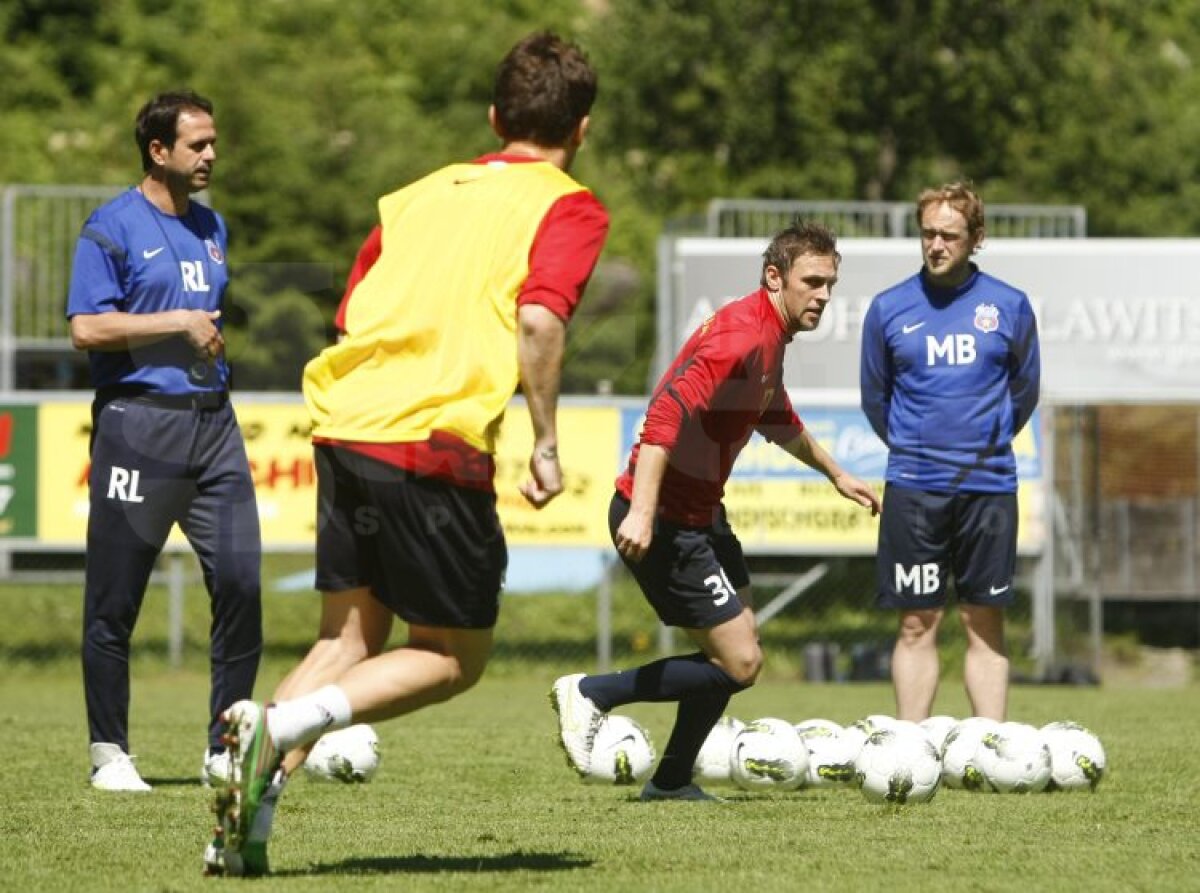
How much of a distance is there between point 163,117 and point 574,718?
8.70 ft

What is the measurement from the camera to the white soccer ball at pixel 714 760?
8.30m

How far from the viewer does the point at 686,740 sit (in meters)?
8.00

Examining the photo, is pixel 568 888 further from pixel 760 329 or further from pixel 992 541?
pixel 992 541

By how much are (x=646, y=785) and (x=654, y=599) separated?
2.60ft

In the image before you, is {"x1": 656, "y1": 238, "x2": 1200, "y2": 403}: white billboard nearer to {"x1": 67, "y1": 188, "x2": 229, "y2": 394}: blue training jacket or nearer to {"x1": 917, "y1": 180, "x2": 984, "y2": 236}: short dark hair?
{"x1": 917, "y1": 180, "x2": 984, "y2": 236}: short dark hair

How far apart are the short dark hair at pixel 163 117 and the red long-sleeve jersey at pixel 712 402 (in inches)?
81.5

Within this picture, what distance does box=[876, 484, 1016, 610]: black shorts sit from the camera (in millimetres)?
9273

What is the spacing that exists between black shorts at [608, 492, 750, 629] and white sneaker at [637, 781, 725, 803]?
0.67m

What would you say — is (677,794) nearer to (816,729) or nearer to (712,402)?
(816,729)

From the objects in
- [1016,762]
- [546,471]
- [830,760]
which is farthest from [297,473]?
[546,471]

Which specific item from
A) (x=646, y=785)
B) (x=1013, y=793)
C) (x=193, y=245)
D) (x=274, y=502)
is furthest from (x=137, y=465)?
(x=274, y=502)

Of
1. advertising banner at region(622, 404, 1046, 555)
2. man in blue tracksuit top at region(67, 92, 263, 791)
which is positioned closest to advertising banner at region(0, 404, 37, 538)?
advertising banner at region(622, 404, 1046, 555)

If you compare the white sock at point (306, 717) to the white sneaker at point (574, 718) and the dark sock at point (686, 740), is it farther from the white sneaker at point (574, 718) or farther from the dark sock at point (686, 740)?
the dark sock at point (686, 740)

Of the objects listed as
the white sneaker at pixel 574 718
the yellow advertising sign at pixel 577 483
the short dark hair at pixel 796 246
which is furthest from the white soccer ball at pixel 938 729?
the yellow advertising sign at pixel 577 483
